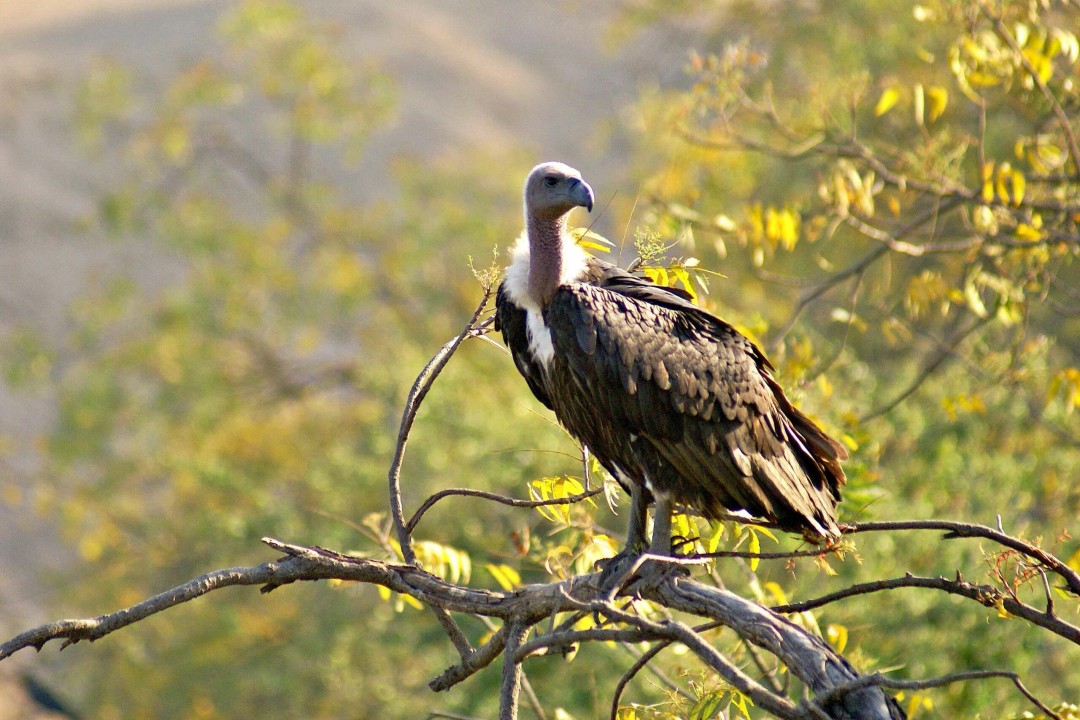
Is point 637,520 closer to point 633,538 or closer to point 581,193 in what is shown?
point 633,538

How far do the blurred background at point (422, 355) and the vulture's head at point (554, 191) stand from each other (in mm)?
1041

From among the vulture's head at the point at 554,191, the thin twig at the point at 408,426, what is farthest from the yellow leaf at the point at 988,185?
the thin twig at the point at 408,426

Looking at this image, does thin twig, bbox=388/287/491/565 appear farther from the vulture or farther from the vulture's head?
the vulture's head

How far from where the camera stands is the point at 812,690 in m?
3.03

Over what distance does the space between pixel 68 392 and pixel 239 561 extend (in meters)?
4.63

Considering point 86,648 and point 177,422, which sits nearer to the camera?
point 177,422

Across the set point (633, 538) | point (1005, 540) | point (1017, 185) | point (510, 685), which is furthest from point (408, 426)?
point (1017, 185)

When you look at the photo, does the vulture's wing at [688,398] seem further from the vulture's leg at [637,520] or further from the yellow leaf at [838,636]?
the yellow leaf at [838,636]

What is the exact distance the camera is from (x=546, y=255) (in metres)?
4.41

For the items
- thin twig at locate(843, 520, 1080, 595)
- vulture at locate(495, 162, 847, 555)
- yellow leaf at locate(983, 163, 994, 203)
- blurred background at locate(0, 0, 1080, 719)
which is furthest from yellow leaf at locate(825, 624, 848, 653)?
yellow leaf at locate(983, 163, 994, 203)

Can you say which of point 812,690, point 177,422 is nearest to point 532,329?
point 812,690

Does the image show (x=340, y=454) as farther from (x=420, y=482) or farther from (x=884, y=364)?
(x=884, y=364)

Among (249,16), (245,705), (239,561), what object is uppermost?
(249,16)

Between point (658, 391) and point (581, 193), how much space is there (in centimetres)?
76
